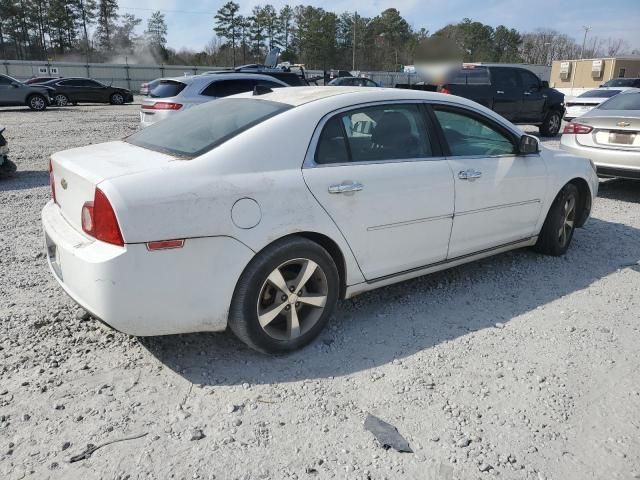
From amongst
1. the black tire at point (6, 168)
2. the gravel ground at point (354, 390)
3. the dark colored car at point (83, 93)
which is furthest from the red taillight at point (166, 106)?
the dark colored car at point (83, 93)

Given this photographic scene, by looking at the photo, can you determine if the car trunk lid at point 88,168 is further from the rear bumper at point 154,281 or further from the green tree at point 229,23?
the green tree at point 229,23

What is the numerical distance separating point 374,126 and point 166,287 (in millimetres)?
1746

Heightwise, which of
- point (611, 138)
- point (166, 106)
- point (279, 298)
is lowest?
point (279, 298)

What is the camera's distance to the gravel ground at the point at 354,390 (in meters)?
2.32

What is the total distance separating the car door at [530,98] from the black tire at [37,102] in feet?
61.2

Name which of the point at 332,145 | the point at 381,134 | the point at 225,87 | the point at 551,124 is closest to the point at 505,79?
the point at 551,124

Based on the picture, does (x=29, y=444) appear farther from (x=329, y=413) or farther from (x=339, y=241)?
(x=339, y=241)

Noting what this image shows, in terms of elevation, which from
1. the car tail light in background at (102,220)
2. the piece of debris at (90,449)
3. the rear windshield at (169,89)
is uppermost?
the rear windshield at (169,89)

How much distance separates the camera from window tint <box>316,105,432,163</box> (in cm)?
328

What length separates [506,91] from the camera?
1353 centimetres

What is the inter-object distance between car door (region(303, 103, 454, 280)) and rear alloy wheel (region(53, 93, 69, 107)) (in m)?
25.1

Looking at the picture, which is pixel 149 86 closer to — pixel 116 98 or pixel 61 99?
pixel 61 99

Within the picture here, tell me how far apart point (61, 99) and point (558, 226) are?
84.0 feet

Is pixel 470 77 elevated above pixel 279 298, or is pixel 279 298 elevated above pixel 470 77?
pixel 470 77
